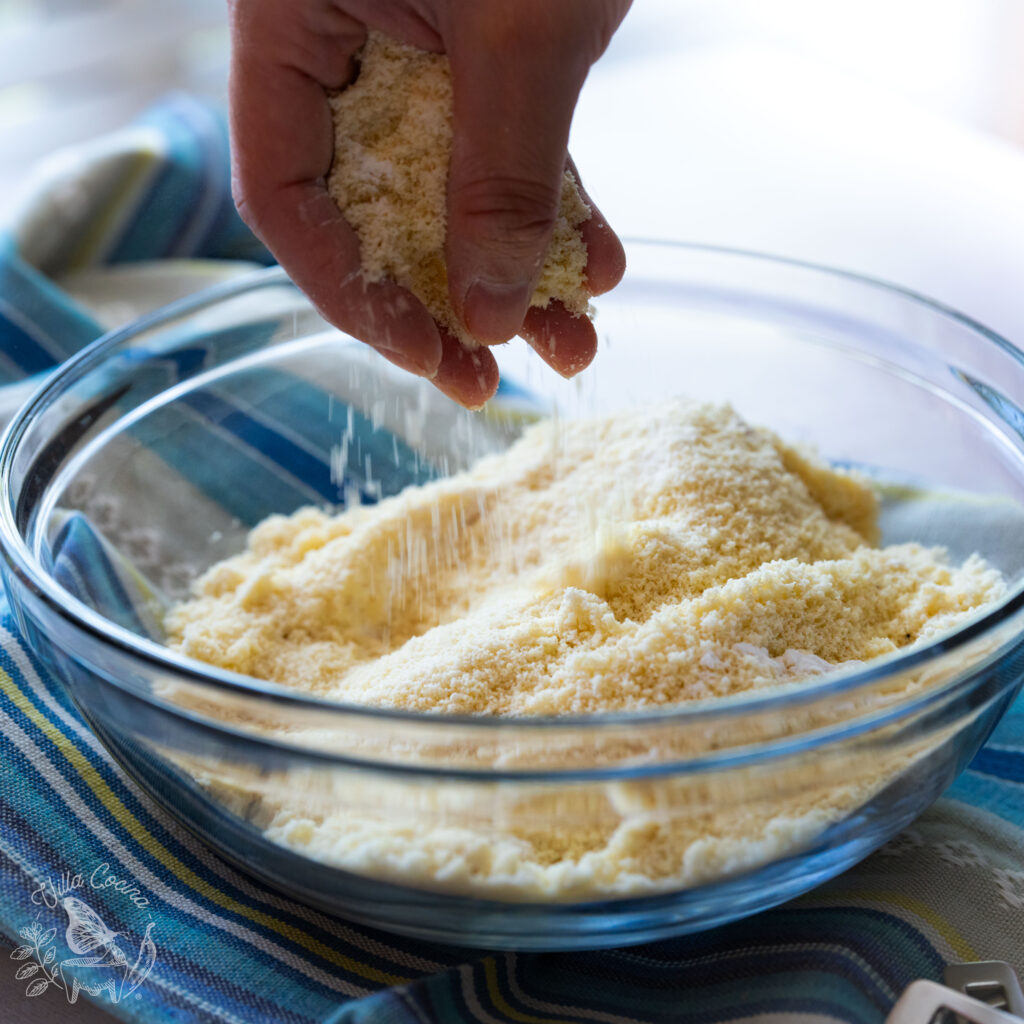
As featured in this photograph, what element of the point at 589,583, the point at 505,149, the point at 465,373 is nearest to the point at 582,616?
the point at 589,583

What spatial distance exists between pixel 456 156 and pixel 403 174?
6 centimetres

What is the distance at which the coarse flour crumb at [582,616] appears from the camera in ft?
2.20

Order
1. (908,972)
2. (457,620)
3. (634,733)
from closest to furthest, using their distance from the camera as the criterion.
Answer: (634,733), (908,972), (457,620)

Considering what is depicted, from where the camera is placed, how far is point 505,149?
75 cm

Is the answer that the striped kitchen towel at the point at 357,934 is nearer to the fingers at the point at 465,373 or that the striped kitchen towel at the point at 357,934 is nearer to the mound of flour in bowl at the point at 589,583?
the mound of flour in bowl at the point at 589,583

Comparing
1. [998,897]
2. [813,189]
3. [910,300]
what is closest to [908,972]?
[998,897]

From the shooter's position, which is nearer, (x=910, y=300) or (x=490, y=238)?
(x=490, y=238)

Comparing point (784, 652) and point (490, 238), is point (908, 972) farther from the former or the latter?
point (490, 238)

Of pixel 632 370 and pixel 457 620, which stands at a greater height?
pixel 632 370

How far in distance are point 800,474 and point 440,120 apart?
0.47 meters

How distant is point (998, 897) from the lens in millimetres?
793

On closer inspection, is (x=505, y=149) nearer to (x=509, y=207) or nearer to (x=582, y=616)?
(x=509, y=207)

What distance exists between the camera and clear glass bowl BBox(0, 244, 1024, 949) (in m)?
0.63
